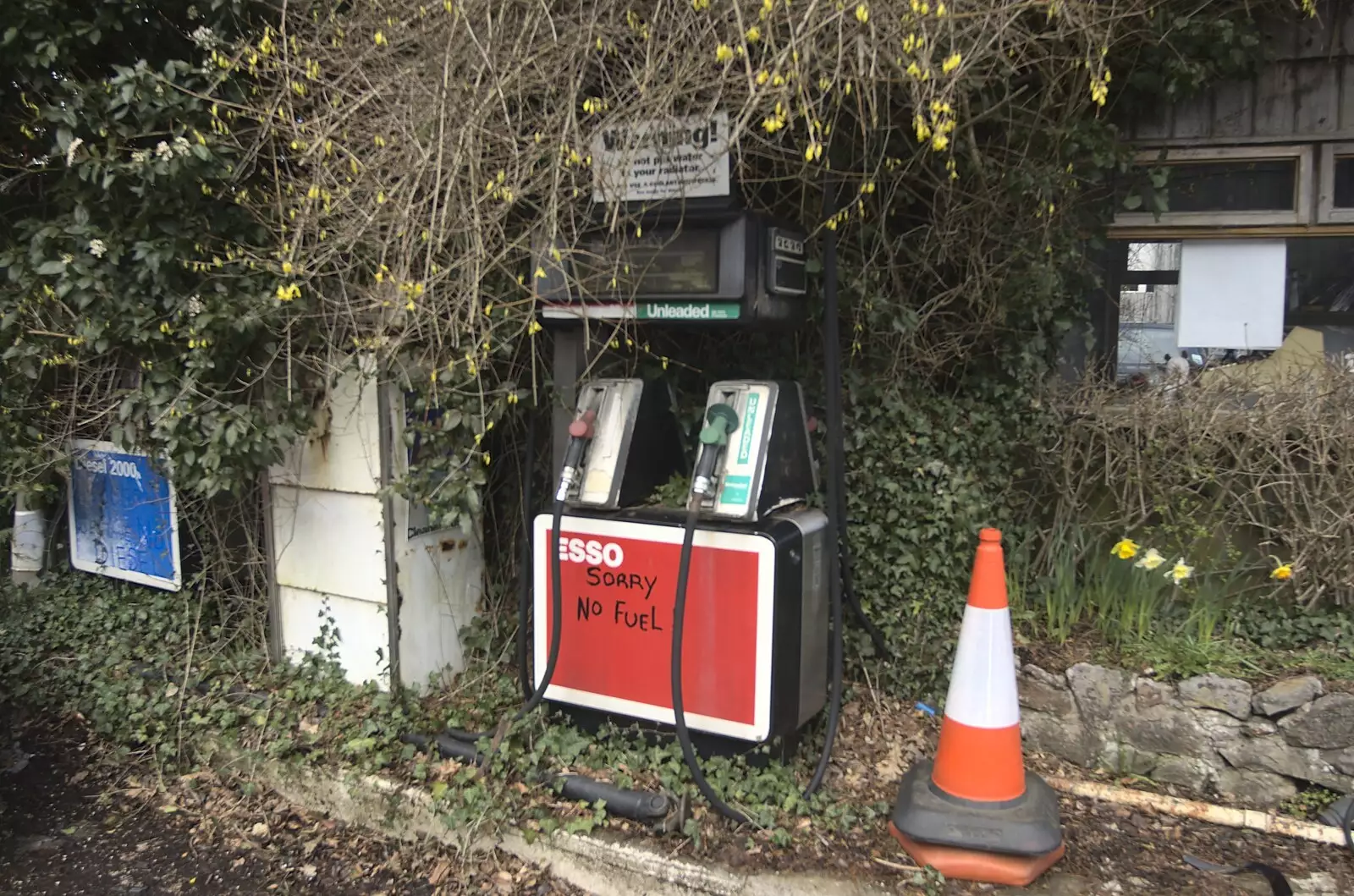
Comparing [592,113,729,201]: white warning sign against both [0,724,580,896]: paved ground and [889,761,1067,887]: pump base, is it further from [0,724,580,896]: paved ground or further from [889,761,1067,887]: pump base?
[0,724,580,896]: paved ground

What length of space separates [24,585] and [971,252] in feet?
15.4

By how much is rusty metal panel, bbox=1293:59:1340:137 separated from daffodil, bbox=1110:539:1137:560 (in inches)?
77.9

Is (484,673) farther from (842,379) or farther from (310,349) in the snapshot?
(842,379)

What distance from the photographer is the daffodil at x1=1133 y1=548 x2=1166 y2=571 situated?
341 centimetres

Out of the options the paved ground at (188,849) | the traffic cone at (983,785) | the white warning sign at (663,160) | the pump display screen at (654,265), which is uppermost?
the white warning sign at (663,160)

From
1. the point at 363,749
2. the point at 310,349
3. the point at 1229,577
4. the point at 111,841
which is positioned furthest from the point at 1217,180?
the point at 111,841

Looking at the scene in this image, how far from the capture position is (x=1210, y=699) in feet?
10.4

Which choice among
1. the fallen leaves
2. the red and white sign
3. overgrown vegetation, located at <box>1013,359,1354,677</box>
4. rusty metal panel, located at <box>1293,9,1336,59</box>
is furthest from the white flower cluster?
rusty metal panel, located at <box>1293,9,1336,59</box>

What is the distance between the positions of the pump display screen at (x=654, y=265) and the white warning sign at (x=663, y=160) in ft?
0.45

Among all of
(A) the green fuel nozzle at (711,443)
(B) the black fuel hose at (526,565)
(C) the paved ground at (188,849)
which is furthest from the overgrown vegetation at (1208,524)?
(C) the paved ground at (188,849)

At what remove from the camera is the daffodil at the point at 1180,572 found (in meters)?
3.33

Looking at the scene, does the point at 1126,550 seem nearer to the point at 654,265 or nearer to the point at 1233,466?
the point at 1233,466

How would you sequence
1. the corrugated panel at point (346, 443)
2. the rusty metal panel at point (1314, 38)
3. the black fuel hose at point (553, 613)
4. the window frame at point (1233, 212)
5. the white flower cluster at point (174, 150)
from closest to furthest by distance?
the black fuel hose at point (553, 613), the white flower cluster at point (174, 150), the corrugated panel at point (346, 443), the rusty metal panel at point (1314, 38), the window frame at point (1233, 212)

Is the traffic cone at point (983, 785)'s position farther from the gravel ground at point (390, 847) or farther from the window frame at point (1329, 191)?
the window frame at point (1329, 191)
